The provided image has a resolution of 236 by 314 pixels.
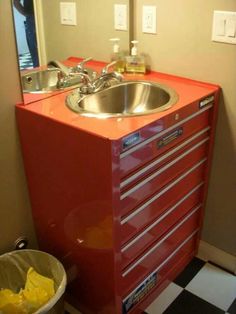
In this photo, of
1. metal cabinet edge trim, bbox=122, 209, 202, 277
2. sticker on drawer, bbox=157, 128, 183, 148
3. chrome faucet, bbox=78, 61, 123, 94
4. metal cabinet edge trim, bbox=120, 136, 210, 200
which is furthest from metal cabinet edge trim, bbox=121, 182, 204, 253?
chrome faucet, bbox=78, 61, 123, 94

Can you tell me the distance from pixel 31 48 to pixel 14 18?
0.48 ft

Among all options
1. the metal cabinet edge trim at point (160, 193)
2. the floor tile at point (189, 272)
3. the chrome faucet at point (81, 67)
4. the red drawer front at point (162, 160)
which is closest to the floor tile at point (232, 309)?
the floor tile at point (189, 272)

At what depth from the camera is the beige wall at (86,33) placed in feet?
4.53

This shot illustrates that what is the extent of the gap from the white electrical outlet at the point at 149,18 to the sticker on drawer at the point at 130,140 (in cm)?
67

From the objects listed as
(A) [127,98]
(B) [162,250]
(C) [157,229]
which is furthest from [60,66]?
(B) [162,250]

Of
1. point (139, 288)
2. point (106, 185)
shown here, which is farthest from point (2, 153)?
point (139, 288)

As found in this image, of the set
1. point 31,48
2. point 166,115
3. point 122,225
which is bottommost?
point 122,225

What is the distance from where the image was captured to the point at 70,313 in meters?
1.46

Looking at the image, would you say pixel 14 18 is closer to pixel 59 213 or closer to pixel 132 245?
pixel 59 213

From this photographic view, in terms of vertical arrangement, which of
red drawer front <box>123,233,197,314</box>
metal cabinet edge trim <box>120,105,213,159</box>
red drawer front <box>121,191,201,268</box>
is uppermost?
metal cabinet edge trim <box>120,105,213,159</box>

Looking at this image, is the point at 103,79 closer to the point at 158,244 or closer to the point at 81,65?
the point at 81,65

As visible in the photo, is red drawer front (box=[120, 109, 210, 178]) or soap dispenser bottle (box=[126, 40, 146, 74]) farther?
soap dispenser bottle (box=[126, 40, 146, 74])

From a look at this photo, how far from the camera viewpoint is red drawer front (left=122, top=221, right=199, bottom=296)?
1295mm

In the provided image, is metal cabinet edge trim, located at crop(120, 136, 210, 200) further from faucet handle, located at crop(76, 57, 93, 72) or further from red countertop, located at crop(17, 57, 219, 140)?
faucet handle, located at crop(76, 57, 93, 72)
